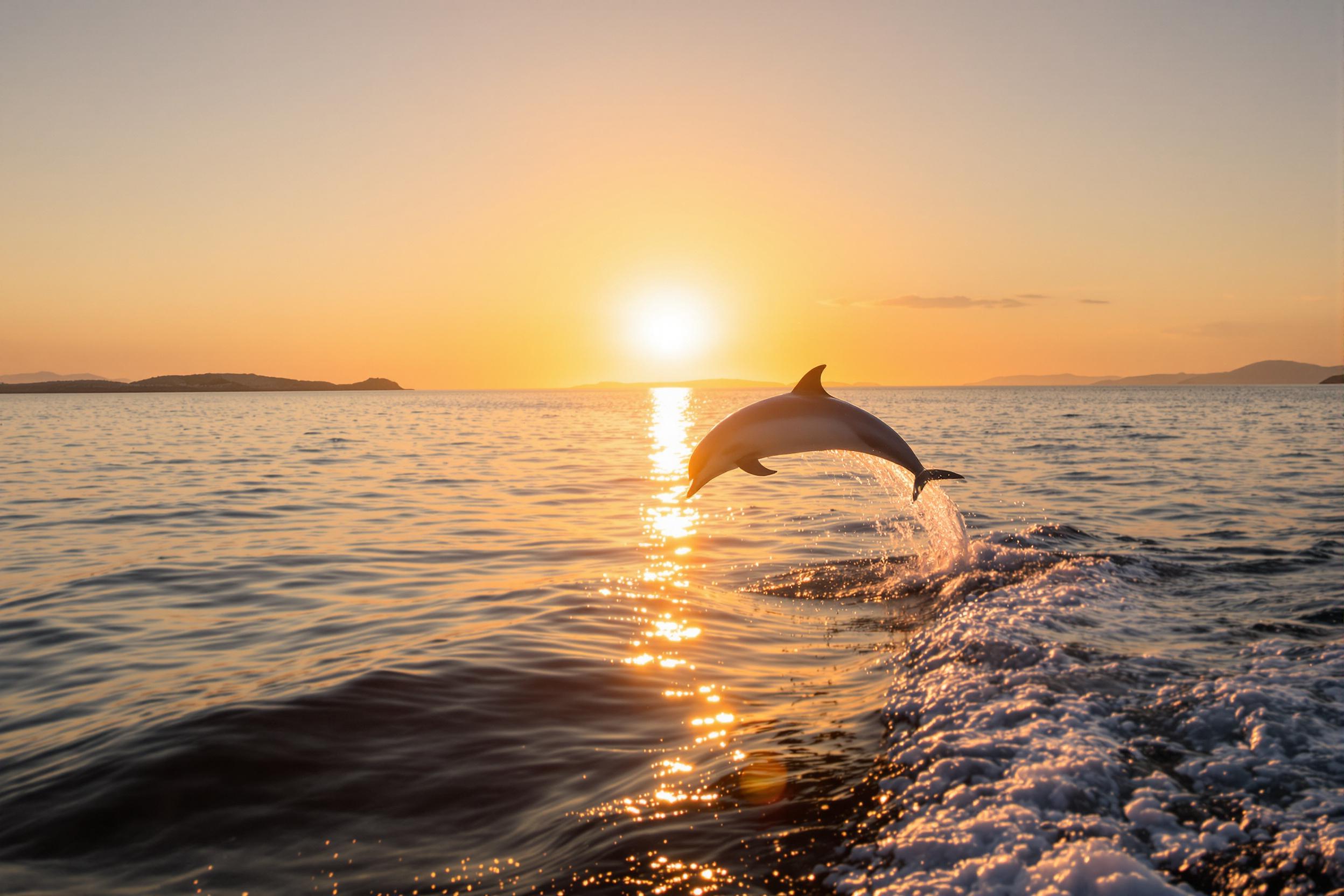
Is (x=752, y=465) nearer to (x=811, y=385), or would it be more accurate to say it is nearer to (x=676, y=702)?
(x=811, y=385)

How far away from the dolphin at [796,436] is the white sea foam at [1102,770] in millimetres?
2162

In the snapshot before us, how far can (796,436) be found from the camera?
29.1 ft

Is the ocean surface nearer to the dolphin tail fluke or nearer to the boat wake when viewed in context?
the boat wake

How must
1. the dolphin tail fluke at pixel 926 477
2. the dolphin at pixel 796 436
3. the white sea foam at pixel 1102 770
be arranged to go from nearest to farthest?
the white sea foam at pixel 1102 770 < the dolphin at pixel 796 436 < the dolphin tail fluke at pixel 926 477

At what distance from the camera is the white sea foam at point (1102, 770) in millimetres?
4441

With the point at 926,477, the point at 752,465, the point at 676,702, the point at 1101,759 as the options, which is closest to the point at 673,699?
the point at 676,702

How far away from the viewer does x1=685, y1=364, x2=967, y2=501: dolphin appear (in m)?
8.60

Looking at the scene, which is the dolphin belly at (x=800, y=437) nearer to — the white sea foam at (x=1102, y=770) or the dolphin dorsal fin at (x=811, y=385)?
the dolphin dorsal fin at (x=811, y=385)

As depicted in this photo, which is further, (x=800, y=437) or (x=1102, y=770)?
(x=800, y=437)

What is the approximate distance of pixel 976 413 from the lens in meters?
79.2

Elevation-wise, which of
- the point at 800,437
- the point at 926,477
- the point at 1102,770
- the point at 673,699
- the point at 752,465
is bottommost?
the point at 673,699

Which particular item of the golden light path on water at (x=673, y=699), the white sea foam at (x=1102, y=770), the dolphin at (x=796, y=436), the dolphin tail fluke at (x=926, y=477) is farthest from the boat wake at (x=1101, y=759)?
the dolphin at (x=796, y=436)

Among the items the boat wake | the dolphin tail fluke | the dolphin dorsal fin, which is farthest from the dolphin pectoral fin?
the boat wake

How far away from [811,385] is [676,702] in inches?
151
